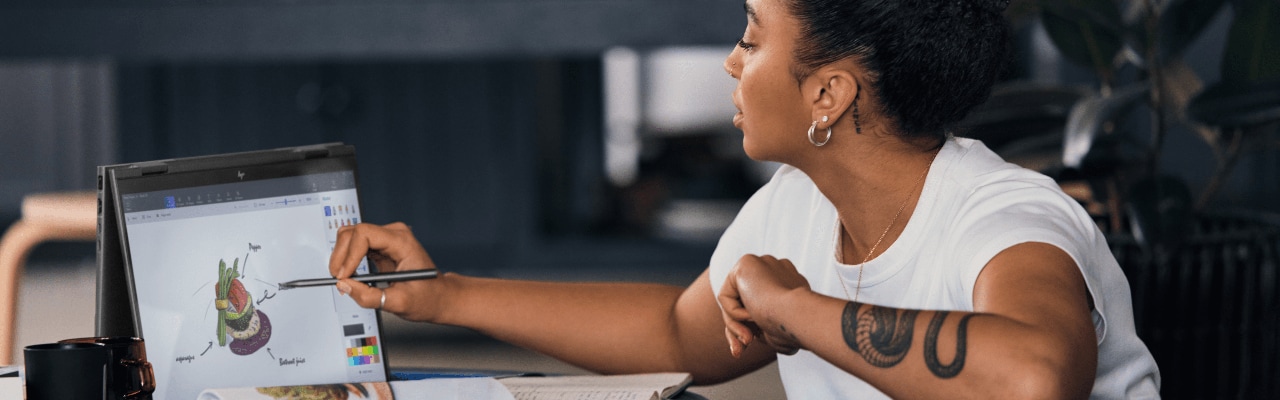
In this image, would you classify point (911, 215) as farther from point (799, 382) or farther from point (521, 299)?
point (521, 299)

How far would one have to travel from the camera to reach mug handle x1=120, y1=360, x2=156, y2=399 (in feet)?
2.85

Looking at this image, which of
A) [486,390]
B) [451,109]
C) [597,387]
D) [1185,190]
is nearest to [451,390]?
[486,390]

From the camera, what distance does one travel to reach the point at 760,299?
3.01 ft

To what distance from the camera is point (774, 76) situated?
104cm

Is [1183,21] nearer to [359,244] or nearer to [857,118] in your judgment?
[857,118]

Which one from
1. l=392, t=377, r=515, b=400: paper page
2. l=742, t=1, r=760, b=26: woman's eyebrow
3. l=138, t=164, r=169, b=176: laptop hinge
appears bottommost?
l=392, t=377, r=515, b=400: paper page

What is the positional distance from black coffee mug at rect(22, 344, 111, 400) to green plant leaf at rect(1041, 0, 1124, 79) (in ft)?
3.97

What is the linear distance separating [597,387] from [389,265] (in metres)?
0.28

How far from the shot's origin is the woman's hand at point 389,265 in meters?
1.05

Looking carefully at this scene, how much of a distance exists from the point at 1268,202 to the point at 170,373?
263cm

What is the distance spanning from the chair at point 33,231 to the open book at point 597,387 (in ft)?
5.28

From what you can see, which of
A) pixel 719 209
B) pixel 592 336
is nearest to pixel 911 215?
pixel 592 336

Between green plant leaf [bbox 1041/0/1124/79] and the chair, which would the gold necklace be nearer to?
green plant leaf [bbox 1041/0/1124/79]

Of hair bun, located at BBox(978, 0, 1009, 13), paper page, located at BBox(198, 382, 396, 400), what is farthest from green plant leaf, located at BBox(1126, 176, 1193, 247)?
paper page, located at BBox(198, 382, 396, 400)
